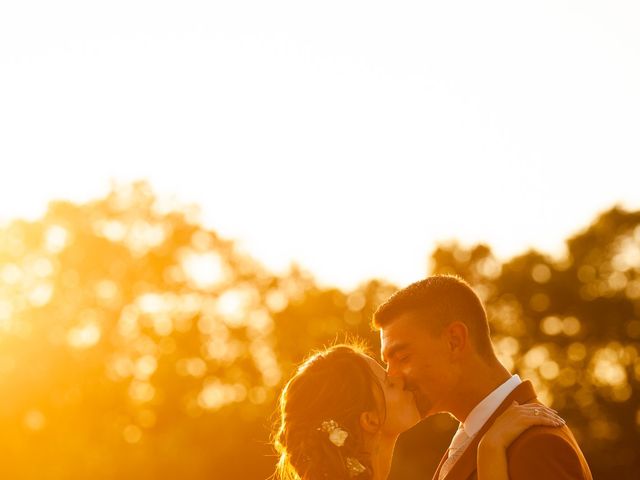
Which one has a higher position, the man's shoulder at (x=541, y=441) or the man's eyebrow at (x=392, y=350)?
the man's eyebrow at (x=392, y=350)

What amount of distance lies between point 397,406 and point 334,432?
45 centimetres

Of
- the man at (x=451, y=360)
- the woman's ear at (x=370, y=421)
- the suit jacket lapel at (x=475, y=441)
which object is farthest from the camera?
the woman's ear at (x=370, y=421)

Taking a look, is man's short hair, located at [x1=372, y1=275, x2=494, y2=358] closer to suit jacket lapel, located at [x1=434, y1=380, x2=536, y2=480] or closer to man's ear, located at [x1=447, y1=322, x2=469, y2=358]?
man's ear, located at [x1=447, y1=322, x2=469, y2=358]

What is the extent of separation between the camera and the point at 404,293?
22.4 feet

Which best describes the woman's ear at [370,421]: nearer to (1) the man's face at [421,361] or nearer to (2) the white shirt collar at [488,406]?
(1) the man's face at [421,361]

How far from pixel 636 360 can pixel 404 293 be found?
41.4 meters

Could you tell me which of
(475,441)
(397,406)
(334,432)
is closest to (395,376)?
(397,406)

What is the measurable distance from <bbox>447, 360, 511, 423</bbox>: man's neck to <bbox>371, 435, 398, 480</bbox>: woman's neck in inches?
21.6

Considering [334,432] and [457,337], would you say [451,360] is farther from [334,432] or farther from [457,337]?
[334,432]

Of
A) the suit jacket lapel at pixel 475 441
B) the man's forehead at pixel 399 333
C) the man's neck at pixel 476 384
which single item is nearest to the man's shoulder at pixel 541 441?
the suit jacket lapel at pixel 475 441

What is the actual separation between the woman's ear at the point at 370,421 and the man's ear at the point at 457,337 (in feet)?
2.22

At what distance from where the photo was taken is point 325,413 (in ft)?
22.1

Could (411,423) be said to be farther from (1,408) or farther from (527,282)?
(527,282)

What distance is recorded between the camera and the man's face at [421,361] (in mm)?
6547
